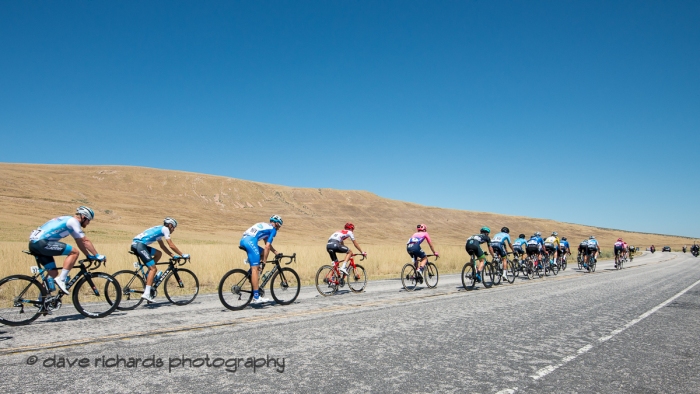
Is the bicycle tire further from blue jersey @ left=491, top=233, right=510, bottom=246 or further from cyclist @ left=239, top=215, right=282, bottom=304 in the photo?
blue jersey @ left=491, top=233, right=510, bottom=246

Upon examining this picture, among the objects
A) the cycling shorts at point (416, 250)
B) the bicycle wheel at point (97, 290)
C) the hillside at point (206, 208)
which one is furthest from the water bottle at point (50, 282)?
the hillside at point (206, 208)

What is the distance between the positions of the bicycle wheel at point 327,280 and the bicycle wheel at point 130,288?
432cm

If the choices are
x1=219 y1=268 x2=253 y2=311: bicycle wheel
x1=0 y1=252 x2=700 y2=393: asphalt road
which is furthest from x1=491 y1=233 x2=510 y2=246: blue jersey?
x1=219 y1=268 x2=253 y2=311: bicycle wheel

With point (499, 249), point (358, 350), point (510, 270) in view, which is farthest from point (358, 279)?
point (510, 270)

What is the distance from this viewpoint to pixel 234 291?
8688mm

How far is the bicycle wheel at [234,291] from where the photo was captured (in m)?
8.56

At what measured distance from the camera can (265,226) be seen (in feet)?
30.5

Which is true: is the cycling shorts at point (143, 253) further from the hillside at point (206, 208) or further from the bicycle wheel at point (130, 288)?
the hillside at point (206, 208)

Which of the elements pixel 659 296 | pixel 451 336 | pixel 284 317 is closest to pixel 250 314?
pixel 284 317

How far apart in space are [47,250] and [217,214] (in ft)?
222

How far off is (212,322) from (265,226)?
267 cm

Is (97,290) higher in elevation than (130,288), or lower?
higher

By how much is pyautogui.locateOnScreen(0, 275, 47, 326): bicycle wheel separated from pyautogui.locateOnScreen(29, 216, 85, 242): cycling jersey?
2.26 feet

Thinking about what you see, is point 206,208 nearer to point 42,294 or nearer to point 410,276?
point 410,276
